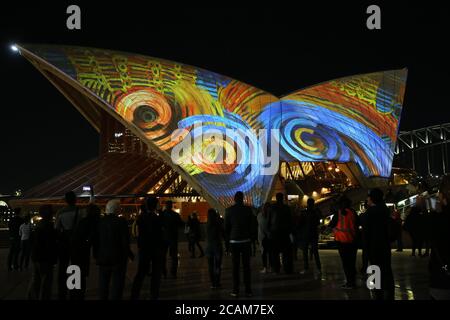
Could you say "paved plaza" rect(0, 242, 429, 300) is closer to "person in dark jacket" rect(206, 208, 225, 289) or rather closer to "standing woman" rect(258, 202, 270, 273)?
"person in dark jacket" rect(206, 208, 225, 289)

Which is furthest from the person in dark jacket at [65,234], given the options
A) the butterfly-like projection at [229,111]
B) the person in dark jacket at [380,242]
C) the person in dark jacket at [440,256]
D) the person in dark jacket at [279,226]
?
the butterfly-like projection at [229,111]

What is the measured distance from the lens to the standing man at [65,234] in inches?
295

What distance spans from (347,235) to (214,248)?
2.44 meters

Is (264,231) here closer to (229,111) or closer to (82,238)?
(82,238)

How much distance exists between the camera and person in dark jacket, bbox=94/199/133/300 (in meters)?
6.79

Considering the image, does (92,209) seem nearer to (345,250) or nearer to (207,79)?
(345,250)

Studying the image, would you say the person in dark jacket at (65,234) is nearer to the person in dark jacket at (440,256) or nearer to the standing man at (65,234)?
the standing man at (65,234)

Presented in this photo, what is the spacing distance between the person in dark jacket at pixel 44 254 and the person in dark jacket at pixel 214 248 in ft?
9.52

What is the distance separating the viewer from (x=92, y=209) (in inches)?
297

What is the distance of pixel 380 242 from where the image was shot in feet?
22.2

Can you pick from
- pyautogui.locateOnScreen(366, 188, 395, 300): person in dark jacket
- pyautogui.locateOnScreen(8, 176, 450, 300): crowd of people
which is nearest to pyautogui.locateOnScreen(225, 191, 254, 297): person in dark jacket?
pyautogui.locateOnScreen(8, 176, 450, 300): crowd of people

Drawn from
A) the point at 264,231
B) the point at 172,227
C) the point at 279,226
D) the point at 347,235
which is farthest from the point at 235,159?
the point at 347,235

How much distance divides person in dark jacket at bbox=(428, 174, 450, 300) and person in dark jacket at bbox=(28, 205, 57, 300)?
5.11 meters
